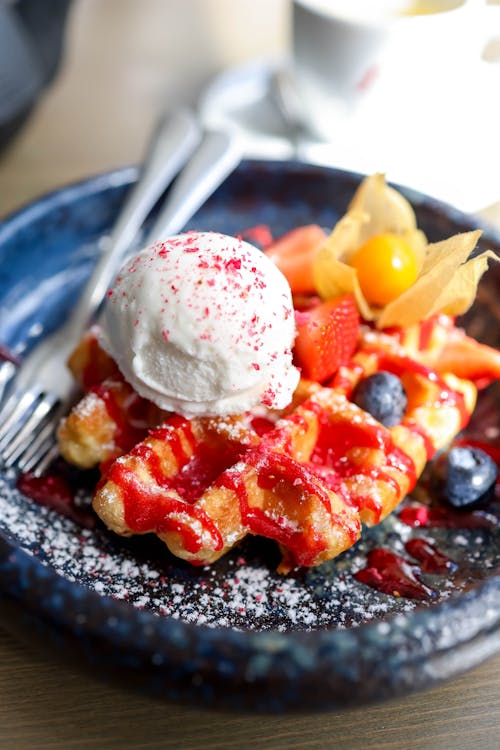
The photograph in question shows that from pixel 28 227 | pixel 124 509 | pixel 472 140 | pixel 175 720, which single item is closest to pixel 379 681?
pixel 175 720

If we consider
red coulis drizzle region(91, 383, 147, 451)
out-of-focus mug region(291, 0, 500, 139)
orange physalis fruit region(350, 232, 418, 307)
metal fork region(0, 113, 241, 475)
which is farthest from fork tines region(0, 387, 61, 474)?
out-of-focus mug region(291, 0, 500, 139)

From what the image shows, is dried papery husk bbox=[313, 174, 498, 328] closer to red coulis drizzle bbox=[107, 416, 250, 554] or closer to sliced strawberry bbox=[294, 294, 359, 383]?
sliced strawberry bbox=[294, 294, 359, 383]

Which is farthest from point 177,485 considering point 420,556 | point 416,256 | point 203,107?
point 203,107

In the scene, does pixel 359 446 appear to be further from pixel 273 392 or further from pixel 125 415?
pixel 125 415

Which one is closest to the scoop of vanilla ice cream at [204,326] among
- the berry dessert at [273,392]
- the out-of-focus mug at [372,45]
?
the berry dessert at [273,392]

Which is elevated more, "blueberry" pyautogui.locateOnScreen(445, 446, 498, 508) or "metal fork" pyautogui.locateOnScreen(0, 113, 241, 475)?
"metal fork" pyautogui.locateOnScreen(0, 113, 241, 475)

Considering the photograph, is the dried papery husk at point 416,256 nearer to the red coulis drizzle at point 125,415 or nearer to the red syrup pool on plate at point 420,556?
the red syrup pool on plate at point 420,556

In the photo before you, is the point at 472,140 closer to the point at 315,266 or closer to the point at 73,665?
the point at 315,266
